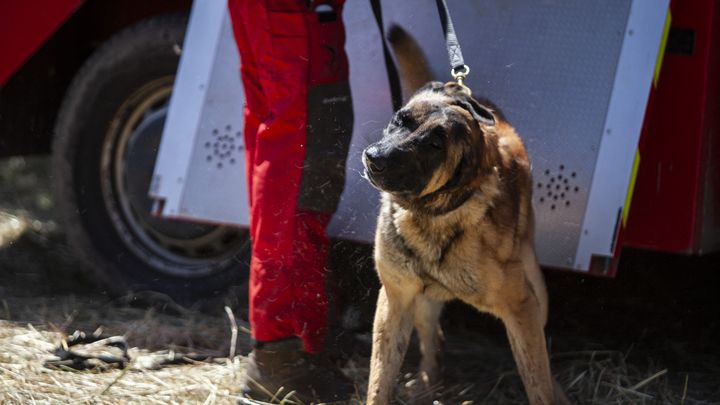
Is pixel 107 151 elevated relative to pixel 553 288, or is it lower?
elevated

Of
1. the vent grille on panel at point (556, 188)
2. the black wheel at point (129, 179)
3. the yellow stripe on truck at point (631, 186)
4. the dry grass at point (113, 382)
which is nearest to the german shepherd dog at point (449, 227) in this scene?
the vent grille on panel at point (556, 188)

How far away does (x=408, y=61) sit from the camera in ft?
12.1

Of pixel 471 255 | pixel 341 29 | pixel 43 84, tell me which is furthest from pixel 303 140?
pixel 43 84

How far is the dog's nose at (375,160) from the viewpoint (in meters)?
2.73

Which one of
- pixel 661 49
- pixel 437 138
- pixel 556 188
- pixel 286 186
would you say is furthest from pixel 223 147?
pixel 661 49

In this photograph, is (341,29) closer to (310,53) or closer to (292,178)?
(310,53)

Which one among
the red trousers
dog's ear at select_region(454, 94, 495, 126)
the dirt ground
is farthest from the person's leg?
dog's ear at select_region(454, 94, 495, 126)

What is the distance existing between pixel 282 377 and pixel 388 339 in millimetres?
508

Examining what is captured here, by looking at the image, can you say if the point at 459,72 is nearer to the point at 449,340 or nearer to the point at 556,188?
the point at 556,188

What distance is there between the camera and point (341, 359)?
386 cm

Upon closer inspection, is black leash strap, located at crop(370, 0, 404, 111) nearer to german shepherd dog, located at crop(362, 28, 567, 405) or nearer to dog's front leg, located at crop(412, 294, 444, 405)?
german shepherd dog, located at crop(362, 28, 567, 405)

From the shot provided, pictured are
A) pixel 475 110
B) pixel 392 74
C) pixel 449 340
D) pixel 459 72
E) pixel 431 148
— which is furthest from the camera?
pixel 449 340

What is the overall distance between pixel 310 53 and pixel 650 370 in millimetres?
1872

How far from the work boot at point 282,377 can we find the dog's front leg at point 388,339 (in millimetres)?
371
